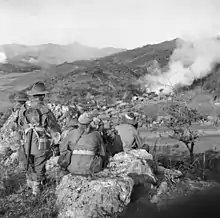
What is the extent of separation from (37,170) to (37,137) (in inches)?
22.1

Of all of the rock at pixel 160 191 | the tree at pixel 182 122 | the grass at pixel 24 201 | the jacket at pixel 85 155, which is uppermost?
the jacket at pixel 85 155

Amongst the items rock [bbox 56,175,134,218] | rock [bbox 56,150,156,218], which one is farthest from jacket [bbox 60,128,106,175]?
rock [bbox 56,175,134,218]

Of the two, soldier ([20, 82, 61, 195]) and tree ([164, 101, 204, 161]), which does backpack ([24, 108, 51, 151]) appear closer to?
soldier ([20, 82, 61, 195])


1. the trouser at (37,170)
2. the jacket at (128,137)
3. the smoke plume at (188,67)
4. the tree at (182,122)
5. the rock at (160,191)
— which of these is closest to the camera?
the rock at (160,191)

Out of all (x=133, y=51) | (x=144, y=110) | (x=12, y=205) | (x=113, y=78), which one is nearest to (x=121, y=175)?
(x=12, y=205)

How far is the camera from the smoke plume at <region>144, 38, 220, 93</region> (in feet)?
72.7

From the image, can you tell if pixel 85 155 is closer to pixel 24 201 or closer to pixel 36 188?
pixel 36 188

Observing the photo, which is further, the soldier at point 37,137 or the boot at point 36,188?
the boot at point 36,188

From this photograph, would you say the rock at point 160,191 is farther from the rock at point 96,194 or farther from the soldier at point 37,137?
the soldier at point 37,137

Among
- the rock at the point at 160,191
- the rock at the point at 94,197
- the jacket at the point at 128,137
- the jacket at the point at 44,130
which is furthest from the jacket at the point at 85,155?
the jacket at the point at 128,137

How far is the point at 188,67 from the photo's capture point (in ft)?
78.1

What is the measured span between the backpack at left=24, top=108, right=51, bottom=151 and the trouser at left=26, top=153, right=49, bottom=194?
177mm

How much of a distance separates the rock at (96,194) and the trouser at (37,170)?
455 mm

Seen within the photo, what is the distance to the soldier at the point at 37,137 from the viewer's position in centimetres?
538
